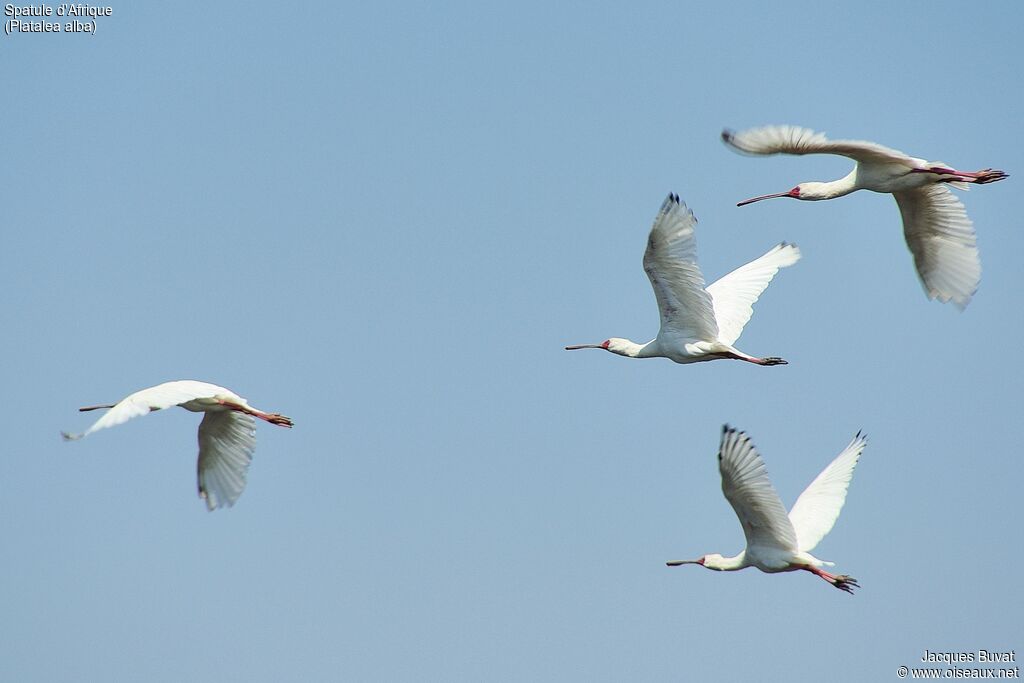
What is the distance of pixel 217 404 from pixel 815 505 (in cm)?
765

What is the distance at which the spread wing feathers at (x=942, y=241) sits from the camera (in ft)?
67.5

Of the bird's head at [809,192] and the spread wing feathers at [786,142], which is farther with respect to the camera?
the bird's head at [809,192]

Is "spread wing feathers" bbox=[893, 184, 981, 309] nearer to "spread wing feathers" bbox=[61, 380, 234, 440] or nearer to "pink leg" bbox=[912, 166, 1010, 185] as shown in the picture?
"pink leg" bbox=[912, 166, 1010, 185]

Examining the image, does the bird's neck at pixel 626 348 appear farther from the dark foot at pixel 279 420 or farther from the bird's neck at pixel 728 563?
the dark foot at pixel 279 420

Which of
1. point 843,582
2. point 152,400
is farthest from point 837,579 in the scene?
point 152,400

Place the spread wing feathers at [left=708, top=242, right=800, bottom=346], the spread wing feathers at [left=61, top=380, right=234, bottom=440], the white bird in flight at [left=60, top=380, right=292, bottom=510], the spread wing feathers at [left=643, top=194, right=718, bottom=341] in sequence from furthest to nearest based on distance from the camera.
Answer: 1. the spread wing feathers at [left=708, top=242, right=800, bottom=346]
2. the white bird in flight at [left=60, top=380, right=292, bottom=510]
3. the spread wing feathers at [left=643, top=194, right=718, bottom=341]
4. the spread wing feathers at [left=61, top=380, right=234, bottom=440]

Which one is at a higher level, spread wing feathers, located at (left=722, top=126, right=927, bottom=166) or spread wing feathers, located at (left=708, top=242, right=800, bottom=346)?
spread wing feathers, located at (left=722, top=126, right=927, bottom=166)

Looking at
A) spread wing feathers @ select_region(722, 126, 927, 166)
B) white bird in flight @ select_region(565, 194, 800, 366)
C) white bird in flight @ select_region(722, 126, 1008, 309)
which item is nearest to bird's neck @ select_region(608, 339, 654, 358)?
white bird in flight @ select_region(565, 194, 800, 366)

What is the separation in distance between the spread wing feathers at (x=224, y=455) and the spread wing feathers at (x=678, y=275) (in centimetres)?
550

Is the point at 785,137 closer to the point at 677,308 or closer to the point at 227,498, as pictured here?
the point at 677,308

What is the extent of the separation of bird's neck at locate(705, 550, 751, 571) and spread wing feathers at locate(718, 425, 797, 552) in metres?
0.60

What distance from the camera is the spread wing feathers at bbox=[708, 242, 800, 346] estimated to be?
22.2 m

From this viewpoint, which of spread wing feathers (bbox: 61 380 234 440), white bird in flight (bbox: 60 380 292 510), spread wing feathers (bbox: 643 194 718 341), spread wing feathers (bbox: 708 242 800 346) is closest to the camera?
spread wing feathers (bbox: 61 380 234 440)

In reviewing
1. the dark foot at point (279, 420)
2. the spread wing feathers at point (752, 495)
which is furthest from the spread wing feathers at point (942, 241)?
the dark foot at point (279, 420)
